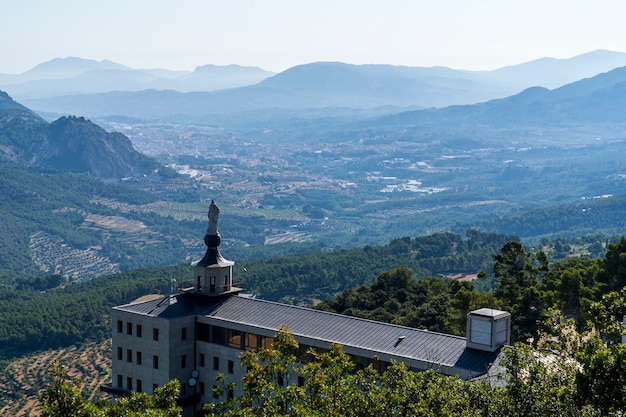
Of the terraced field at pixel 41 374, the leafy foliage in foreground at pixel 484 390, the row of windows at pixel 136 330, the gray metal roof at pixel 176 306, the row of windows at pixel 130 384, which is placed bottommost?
the terraced field at pixel 41 374

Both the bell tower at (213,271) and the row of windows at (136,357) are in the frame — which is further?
the bell tower at (213,271)

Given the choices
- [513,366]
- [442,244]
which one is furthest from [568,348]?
[442,244]

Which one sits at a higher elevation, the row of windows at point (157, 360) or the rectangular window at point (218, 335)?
the rectangular window at point (218, 335)

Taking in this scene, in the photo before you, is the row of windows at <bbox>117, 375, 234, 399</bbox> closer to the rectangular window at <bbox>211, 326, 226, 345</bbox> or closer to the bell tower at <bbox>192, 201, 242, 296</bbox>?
the rectangular window at <bbox>211, 326, 226, 345</bbox>

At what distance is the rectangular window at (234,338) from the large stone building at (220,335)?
0.18 ft

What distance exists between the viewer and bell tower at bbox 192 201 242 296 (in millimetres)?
55031

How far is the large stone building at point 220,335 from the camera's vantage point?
45344mm

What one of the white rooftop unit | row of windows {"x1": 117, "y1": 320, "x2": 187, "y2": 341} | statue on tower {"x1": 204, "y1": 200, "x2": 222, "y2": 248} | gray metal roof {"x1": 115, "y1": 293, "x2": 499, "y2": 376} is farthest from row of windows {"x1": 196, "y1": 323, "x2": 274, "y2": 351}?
the white rooftop unit

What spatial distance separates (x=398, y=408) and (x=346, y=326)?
18.8 metres

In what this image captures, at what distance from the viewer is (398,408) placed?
30.0 meters

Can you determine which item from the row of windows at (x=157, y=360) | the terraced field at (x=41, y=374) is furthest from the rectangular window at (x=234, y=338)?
the terraced field at (x=41, y=374)

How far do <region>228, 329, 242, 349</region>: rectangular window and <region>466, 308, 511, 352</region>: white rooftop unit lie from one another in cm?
1238

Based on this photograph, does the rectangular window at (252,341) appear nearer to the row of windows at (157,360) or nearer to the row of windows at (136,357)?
the row of windows at (157,360)

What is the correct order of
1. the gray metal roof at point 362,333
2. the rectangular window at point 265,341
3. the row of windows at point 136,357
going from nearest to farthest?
1. the gray metal roof at point 362,333
2. the rectangular window at point 265,341
3. the row of windows at point 136,357
